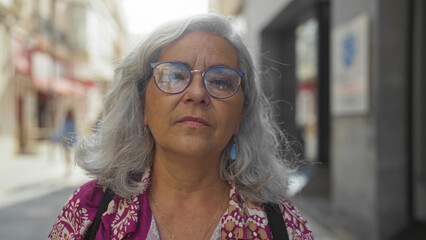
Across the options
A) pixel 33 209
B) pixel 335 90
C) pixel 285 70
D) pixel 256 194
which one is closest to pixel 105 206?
pixel 256 194

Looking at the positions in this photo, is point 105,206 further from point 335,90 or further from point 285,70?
point 285,70

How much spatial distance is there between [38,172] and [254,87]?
1009 cm

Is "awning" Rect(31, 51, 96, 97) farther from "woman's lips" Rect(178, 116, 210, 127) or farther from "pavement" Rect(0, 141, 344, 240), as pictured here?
"woman's lips" Rect(178, 116, 210, 127)

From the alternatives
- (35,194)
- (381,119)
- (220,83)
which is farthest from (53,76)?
(220,83)

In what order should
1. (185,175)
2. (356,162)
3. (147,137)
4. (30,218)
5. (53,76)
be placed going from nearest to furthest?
(185,175), (147,137), (356,162), (30,218), (53,76)

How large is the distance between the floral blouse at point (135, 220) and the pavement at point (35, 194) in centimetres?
93

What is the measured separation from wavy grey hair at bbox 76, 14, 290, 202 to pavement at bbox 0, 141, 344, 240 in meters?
0.77

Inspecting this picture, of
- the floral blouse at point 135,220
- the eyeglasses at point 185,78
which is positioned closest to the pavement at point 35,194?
the floral blouse at point 135,220

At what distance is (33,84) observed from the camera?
1684 cm

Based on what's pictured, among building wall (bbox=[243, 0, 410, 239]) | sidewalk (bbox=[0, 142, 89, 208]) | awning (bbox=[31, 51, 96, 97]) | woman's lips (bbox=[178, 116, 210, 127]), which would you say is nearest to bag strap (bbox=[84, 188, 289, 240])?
woman's lips (bbox=[178, 116, 210, 127])

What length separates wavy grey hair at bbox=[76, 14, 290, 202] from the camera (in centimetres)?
161

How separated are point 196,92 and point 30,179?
9.07 metres

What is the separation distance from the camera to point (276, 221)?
1537 millimetres

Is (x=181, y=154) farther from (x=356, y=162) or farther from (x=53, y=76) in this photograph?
(x=53, y=76)
